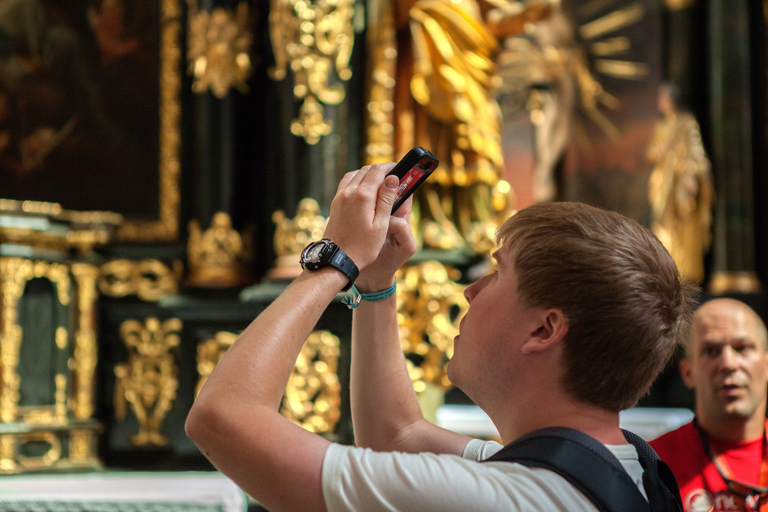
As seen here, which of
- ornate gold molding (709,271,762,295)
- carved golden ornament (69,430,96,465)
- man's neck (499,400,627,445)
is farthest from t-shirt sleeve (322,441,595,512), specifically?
ornate gold molding (709,271,762,295)

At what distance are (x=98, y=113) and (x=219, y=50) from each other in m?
0.85

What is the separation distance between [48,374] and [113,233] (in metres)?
0.97

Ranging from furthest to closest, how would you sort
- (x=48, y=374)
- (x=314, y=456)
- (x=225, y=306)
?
1. (x=225, y=306)
2. (x=48, y=374)
3. (x=314, y=456)

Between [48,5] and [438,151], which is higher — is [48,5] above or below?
above

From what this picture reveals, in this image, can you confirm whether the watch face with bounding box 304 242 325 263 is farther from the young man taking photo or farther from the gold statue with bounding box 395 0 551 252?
the gold statue with bounding box 395 0 551 252

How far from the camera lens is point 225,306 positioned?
179 inches

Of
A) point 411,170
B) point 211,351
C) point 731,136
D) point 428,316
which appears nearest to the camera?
point 411,170

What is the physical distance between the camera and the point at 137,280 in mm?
4797

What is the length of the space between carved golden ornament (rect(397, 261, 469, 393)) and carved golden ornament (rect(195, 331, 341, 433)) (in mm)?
402

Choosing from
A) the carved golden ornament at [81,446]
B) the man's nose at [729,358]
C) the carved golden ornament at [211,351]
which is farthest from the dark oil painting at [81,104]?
the man's nose at [729,358]

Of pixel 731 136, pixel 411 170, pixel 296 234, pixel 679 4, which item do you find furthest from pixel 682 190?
pixel 411 170

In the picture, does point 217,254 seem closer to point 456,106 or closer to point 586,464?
point 456,106

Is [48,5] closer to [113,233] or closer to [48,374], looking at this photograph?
[113,233]

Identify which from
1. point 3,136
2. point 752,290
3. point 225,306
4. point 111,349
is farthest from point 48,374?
point 752,290
